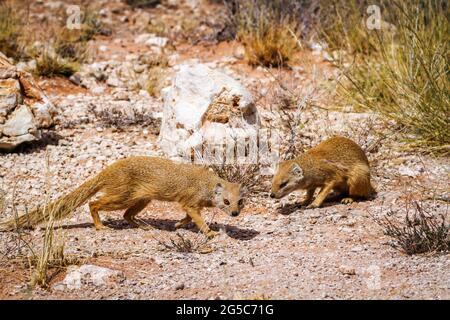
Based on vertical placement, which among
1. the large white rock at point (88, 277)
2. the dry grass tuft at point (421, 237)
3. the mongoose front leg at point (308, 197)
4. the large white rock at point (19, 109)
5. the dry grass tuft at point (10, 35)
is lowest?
the mongoose front leg at point (308, 197)

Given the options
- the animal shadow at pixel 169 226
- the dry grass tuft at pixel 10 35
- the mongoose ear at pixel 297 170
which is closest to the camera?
the animal shadow at pixel 169 226

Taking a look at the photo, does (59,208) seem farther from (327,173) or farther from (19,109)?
(327,173)

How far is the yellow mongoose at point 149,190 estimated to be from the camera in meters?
5.61

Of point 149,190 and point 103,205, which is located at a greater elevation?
point 149,190

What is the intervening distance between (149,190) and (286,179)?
1.28m

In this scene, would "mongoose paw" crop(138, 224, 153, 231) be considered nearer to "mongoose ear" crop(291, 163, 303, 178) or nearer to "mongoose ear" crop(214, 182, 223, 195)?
"mongoose ear" crop(214, 182, 223, 195)

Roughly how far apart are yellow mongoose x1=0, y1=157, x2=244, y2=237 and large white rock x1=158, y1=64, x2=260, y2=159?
1.08 m

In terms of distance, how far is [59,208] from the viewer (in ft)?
18.2

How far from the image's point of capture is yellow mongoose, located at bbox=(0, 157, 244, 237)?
5.61m

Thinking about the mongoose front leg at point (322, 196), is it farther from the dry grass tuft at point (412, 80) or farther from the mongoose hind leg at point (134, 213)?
the mongoose hind leg at point (134, 213)

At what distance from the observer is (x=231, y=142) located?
265 inches

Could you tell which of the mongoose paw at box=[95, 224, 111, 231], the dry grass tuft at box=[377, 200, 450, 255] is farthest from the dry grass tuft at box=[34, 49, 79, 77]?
the dry grass tuft at box=[377, 200, 450, 255]

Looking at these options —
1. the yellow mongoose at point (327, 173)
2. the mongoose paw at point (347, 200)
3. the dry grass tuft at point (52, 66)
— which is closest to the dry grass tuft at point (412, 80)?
the yellow mongoose at point (327, 173)

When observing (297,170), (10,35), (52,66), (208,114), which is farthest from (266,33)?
(297,170)
